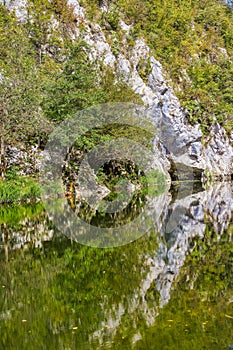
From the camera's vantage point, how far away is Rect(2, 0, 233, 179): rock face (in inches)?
1924

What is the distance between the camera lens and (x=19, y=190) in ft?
92.3

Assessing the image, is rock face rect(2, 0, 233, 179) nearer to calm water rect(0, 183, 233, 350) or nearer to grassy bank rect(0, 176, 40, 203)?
grassy bank rect(0, 176, 40, 203)

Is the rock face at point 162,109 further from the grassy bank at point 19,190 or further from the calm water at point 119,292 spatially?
the calm water at point 119,292

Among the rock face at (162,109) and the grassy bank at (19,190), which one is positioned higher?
the rock face at (162,109)

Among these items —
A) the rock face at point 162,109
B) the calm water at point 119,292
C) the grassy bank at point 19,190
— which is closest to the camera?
the calm water at point 119,292

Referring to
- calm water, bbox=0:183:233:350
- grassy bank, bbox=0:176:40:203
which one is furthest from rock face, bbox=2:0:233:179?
calm water, bbox=0:183:233:350

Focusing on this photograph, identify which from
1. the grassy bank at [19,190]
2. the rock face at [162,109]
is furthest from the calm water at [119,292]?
the rock face at [162,109]

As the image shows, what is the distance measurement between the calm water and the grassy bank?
12.0 metres

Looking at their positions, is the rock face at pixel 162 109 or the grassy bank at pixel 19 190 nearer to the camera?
the grassy bank at pixel 19 190

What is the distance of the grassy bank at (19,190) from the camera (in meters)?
27.0

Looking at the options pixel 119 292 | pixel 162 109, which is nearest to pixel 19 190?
pixel 119 292

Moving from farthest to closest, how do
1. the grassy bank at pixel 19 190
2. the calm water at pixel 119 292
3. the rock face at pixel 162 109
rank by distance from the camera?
the rock face at pixel 162 109, the grassy bank at pixel 19 190, the calm water at pixel 119 292

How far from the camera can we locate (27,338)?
651 cm

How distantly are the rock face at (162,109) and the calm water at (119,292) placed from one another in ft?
120
